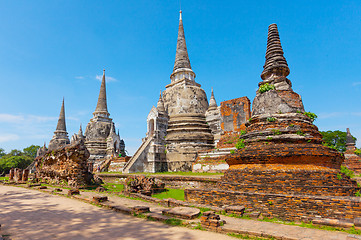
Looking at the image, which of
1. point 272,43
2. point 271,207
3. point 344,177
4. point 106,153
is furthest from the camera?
point 106,153

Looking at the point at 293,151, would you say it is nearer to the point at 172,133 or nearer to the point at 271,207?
the point at 271,207

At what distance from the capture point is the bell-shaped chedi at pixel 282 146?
727 centimetres

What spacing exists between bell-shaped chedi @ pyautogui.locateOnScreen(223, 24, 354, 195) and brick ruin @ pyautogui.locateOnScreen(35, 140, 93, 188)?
8285mm

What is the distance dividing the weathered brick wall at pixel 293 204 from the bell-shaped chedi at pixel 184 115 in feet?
39.9

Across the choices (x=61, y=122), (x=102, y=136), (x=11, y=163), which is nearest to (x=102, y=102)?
(x=102, y=136)

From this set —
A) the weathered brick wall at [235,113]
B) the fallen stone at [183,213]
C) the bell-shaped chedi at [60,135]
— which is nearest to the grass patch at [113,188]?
the fallen stone at [183,213]

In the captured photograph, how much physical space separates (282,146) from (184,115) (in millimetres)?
15786

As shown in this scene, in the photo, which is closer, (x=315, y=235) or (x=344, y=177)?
(x=315, y=235)

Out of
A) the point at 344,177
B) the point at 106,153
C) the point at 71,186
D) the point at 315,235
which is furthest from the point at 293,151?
the point at 106,153

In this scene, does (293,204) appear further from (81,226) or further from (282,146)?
(81,226)

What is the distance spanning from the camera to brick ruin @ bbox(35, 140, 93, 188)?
498 inches

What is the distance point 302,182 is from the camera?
688 centimetres

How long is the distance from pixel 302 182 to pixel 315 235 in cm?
250

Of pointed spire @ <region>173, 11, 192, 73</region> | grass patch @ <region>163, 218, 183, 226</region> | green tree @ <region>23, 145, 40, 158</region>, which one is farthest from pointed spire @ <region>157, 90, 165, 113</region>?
green tree @ <region>23, 145, 40, 158</region>
